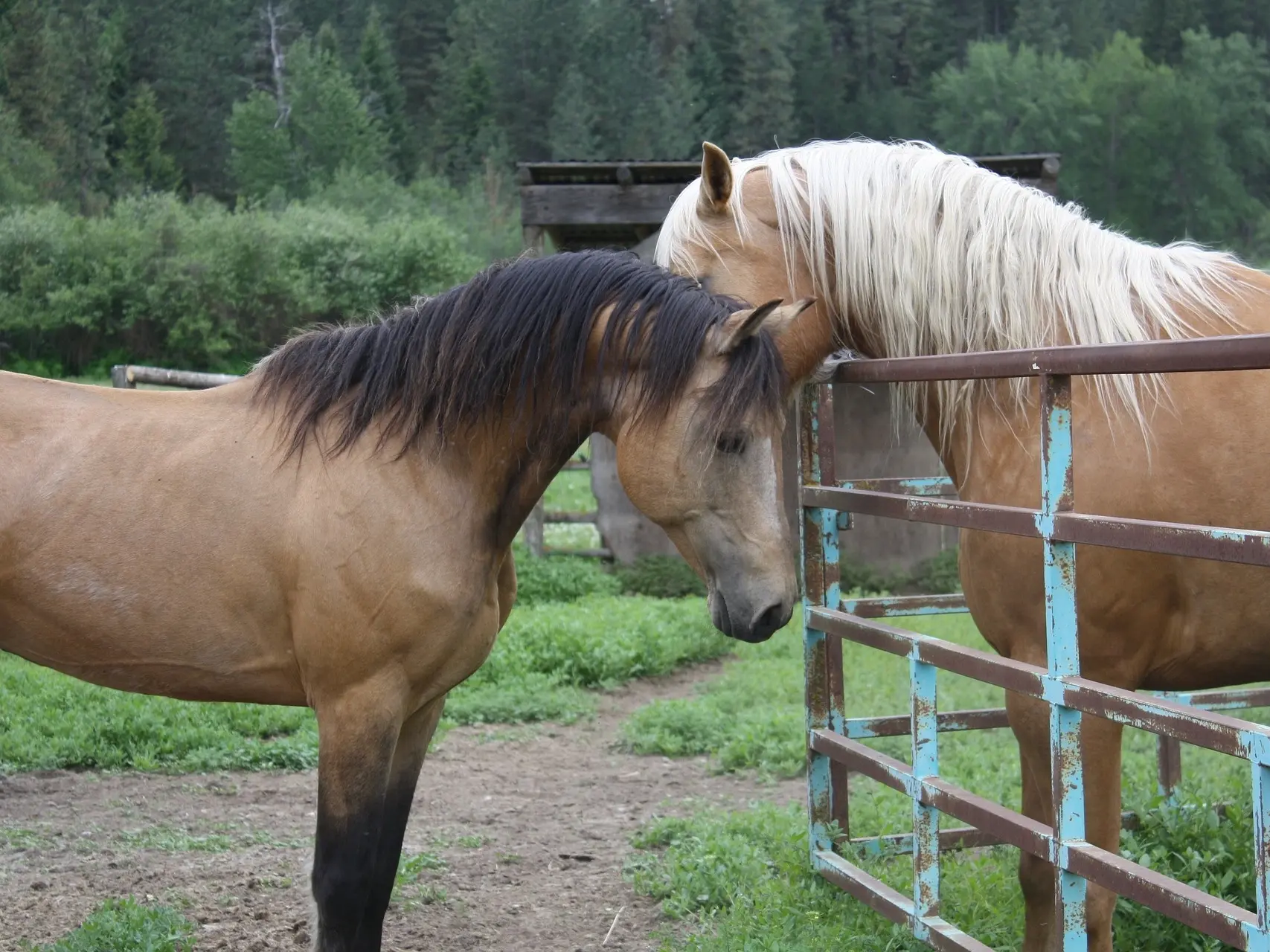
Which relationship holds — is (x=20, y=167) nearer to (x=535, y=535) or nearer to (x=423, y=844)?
(x=535, y=535)

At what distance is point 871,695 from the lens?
6.37 metres

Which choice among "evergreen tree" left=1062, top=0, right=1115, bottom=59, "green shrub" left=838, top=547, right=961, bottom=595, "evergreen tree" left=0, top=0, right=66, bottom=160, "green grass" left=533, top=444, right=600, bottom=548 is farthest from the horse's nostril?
"evergreen tree" left=1062, top=0, right=1115, bottom=59

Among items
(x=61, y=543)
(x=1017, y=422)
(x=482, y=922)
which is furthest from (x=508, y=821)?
(x=1017, y=422)

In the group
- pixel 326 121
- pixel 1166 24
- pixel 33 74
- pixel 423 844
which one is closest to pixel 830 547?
pixel 423 844

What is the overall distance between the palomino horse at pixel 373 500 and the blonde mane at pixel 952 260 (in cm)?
35

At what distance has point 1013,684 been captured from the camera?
2.38 m

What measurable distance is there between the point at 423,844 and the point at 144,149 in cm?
3985

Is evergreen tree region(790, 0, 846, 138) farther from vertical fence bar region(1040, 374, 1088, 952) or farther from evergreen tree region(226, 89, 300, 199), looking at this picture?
vertical fence bar region(1040, 374, 1088, 952)

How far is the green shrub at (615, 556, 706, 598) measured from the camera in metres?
9.44

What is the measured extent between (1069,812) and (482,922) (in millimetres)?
2046

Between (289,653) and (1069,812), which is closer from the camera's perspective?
(1069,812)

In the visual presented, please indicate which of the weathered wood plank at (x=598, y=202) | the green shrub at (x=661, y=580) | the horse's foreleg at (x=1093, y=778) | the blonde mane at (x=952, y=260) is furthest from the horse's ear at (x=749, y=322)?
the weathered wood plank at (x=598, y=202)

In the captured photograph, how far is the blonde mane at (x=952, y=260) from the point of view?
9.15 ft

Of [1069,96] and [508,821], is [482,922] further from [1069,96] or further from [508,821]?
[1069,96]
